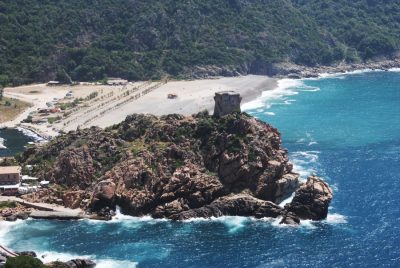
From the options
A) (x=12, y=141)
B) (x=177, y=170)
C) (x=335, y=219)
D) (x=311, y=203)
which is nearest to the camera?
(x=335, y=219)

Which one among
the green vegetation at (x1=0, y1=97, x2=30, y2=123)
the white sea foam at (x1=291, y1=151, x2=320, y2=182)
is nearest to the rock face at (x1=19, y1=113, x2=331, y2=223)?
the white sea foam at (x1=291, y1=151, x2=320, y2=182)

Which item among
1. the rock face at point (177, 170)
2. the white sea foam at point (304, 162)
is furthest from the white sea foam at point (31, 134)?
the white sea foam at point (304, 162)

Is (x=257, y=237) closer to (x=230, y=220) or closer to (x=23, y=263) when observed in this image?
(x=230, y=220)

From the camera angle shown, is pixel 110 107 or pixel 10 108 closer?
pixel 110 107

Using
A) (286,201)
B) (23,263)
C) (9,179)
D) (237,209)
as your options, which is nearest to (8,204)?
(9,179)

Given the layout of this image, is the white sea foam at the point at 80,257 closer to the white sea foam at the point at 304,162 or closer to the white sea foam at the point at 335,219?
the white sea foam at the point at 335,219

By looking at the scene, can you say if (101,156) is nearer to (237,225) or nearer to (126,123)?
(126,123)

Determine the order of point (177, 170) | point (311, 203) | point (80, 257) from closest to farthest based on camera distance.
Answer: point (80, 257), point (311, 203), point (177, 170)
